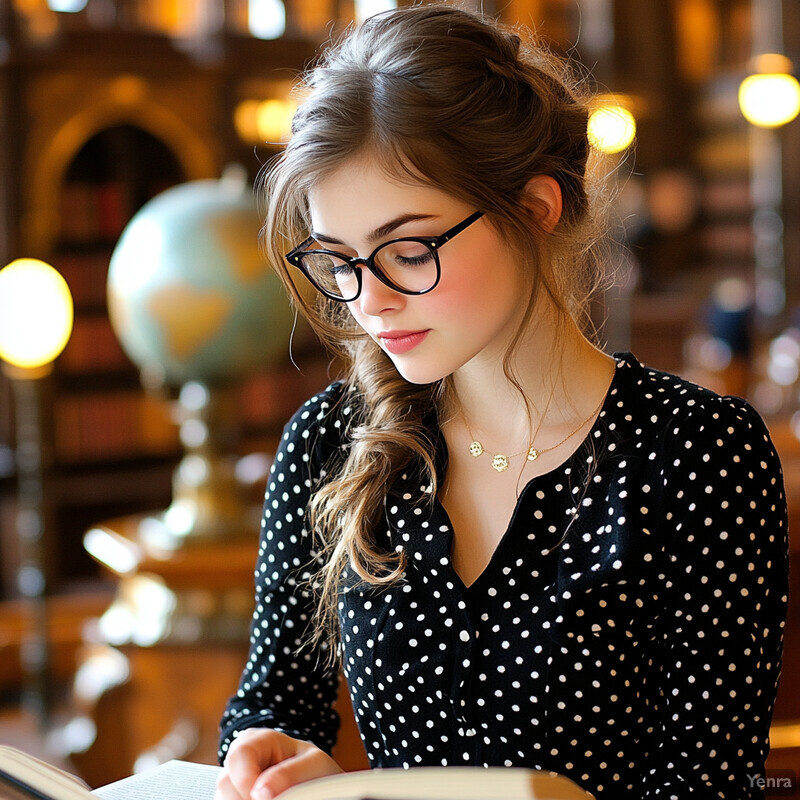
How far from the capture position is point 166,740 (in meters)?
2.21

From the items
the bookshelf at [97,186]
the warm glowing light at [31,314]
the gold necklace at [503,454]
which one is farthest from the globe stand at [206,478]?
the bookshelf at [97,186]

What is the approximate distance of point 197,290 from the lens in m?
2.01

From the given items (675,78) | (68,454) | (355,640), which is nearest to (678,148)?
(675,78)

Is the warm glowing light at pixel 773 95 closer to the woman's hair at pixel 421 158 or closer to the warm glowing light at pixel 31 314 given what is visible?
the warm glowing light at pixel 31 314

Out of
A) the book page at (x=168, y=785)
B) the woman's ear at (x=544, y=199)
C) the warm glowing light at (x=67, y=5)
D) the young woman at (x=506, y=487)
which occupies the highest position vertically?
the warm glowing light at (x=67, y=5)

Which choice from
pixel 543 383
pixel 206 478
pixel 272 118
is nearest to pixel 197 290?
pixel 206 478

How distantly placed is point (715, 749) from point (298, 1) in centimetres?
591

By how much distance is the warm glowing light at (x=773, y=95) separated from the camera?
645cm

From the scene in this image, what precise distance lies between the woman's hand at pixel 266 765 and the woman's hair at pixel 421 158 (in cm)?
16

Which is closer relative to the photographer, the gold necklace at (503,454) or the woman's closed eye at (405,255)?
the woman's closed eye at (405,255)

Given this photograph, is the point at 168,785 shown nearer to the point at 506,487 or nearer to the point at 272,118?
the point at 506,487

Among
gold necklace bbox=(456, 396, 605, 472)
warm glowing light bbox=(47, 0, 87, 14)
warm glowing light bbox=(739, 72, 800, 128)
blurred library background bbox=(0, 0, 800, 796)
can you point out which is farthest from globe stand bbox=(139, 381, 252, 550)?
warm glowing light bbox=(739, 72, 800, 128)

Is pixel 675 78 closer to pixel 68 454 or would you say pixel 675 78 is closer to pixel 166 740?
pixel 68 454

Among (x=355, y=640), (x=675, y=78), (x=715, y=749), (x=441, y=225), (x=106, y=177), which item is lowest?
(x=715, y=749)
